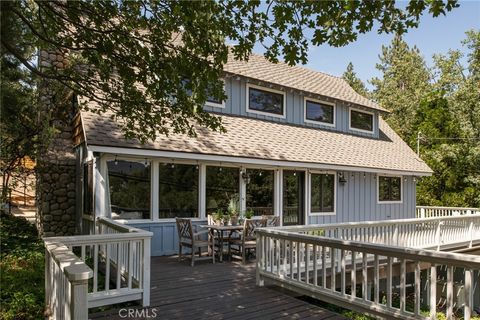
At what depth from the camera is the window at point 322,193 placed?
1170 cm

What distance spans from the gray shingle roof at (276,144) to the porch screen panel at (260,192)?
0.66 m

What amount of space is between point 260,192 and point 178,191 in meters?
2.50

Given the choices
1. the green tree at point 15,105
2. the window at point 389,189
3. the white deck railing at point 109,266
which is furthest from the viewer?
the window at point 389,189

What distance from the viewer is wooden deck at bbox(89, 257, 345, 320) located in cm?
498

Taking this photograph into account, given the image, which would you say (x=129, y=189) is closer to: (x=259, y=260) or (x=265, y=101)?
(x=259, y=260)

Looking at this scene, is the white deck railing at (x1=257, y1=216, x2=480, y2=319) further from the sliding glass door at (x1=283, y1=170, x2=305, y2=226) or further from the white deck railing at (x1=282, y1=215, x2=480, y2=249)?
the sliding glass door at (x1=283, y1=170, x2=305, y2=226)

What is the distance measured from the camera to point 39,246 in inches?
366

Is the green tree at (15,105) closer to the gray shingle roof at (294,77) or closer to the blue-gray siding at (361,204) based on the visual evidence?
the gray shingle roof at (294,77)

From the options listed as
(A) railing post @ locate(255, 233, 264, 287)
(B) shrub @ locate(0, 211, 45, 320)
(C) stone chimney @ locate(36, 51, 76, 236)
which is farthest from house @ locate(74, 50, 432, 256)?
(A) railing post @ locate(255, 233, 264, 287)

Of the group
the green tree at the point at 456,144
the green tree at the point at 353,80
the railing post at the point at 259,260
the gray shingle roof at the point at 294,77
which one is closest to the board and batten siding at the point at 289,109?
the gray shingle roof at the point at 294,77

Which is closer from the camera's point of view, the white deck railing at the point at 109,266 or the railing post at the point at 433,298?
the railing post at the point at 433,298

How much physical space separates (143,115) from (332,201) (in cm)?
778

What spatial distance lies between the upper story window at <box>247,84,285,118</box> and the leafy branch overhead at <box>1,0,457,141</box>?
638 cm

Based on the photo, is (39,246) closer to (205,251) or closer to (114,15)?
(205,251)
